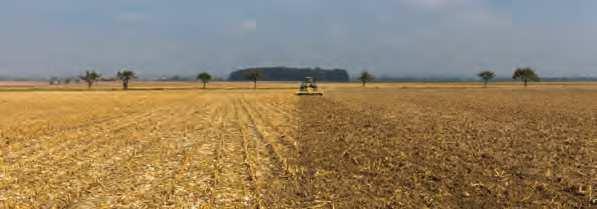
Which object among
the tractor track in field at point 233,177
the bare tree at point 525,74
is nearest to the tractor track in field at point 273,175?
the tractor track in field at point 233,177

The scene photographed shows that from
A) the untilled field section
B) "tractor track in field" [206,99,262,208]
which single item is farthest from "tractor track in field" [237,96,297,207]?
"tractor track in field" [206,99,262,208]

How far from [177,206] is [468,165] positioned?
25.6 feet

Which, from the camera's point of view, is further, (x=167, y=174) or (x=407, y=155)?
(x=407, y=155)

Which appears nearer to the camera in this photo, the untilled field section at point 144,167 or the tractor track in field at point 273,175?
the untilled field section at point 144,167

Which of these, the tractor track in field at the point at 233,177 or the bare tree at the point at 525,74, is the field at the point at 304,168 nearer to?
the tractor track in field at the point at 233,177

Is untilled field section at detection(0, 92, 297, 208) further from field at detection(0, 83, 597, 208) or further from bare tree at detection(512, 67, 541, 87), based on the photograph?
bare tree at detection(512, 67, 541, 87)

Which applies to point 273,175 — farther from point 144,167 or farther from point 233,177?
point 144,167

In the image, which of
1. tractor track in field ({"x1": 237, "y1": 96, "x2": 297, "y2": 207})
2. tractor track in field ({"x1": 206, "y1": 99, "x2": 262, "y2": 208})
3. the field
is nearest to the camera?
tractor track in field ({"x1": 206, "y1": 99, "x2": 262, "y2": 208})

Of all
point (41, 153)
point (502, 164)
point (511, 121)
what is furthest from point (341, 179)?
Answer: point (511, 121)

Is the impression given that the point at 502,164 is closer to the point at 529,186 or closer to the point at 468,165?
the point at 468,165

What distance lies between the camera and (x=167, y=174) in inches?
497

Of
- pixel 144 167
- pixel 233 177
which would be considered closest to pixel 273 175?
pixel 233 177

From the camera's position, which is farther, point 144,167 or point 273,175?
point 144,167

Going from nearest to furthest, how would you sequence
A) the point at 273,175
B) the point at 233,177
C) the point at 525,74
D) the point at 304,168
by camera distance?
1. the point at 233,177
2. the point at 273,175
3. the point at 304,168
4. the point at 525,74
